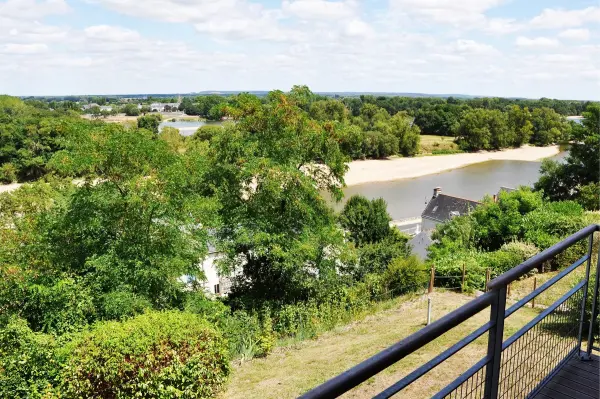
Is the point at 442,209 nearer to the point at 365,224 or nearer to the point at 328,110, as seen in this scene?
the point at 365,224

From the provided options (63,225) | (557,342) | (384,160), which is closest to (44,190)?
(63,225)

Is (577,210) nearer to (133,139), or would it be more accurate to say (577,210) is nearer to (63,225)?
(133,139)

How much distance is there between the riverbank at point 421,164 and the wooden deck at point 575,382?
41697 mm

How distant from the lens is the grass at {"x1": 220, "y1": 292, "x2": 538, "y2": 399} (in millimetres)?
6656

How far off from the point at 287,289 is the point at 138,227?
195 inches

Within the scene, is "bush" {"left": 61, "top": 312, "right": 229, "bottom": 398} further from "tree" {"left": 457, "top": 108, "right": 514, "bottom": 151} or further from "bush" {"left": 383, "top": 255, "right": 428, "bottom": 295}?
"tree" {"left": 457, "top": 108, "right": 514, "bottom": 151}

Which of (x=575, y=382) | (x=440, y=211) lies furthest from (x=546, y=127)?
(x=575, y=382)

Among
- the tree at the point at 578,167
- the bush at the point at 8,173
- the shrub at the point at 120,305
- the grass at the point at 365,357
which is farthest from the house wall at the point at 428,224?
the bush at the point at 8,173

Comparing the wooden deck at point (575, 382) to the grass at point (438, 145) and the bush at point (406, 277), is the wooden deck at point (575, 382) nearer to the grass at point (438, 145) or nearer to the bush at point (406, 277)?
the bush at point (406, 277)

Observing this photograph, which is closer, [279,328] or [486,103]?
[279,328]

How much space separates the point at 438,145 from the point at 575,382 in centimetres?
6882

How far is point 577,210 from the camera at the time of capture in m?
15.8

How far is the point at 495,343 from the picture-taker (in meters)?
1.68

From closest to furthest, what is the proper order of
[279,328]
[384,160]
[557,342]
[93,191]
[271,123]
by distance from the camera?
1. [557,342]
2. [93,191]
3. [279,328]
4. [271,123]
5. [384,160]
